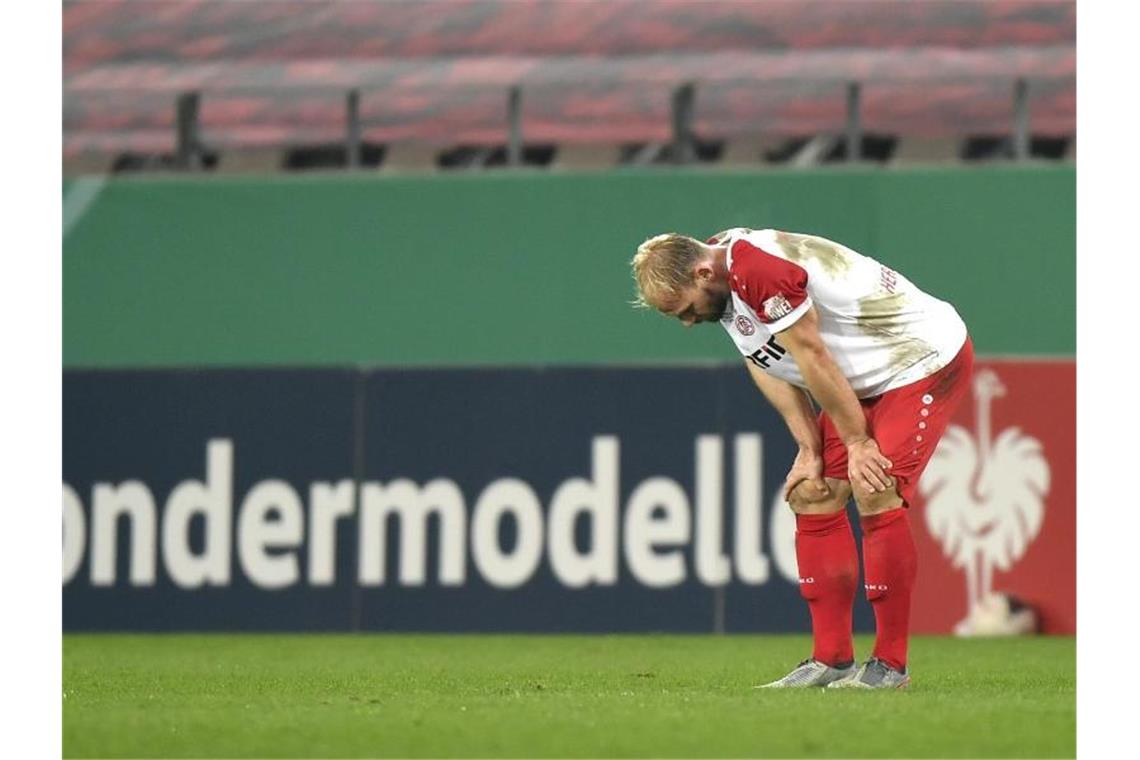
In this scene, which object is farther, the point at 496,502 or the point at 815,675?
the point at 496,502

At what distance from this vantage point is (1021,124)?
1303 centimetres

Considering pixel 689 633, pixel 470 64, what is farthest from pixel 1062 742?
pixel 470 64

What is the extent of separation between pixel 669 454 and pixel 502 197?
1.92m

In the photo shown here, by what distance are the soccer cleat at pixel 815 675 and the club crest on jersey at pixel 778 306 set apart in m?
1.17

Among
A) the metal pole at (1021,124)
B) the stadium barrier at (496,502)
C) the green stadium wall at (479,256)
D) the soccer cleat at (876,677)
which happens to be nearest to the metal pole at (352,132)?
the green stadium wall at (479,256)

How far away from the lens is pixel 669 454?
12219 millimetres

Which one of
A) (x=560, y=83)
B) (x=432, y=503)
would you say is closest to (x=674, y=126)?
(x=560, y=83)

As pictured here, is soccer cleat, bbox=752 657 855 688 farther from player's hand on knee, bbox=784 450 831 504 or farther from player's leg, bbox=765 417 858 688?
player's hand on knee, bbox=784 450 831 504

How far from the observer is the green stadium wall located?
12570 millimetres

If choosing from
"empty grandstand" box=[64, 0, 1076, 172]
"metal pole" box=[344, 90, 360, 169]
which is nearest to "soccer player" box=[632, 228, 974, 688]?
"empty grandstand" box=[64, 0, 1076, 172]

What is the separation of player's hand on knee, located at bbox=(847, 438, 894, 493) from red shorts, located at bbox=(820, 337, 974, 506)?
65 mm

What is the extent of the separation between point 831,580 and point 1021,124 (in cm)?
684

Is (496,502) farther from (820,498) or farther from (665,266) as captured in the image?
(665,266)
